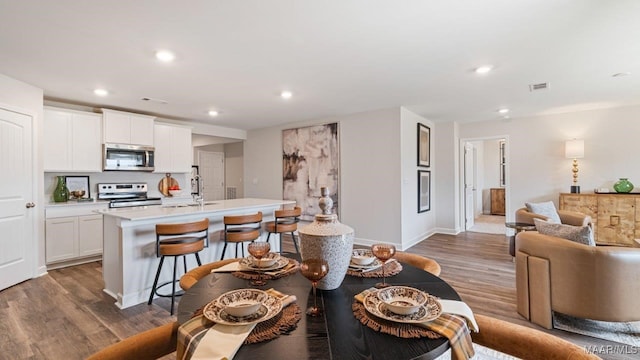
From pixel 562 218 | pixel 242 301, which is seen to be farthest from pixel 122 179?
pixel 562 218

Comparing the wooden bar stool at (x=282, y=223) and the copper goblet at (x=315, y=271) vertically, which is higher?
the copper goblet at (x=315, y=271)

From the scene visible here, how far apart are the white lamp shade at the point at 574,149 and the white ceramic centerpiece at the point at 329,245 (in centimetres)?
587

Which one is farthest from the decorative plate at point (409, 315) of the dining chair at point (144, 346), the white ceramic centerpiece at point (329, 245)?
the dining chair at point (144, 346)

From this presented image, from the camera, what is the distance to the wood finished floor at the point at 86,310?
222 centimetres

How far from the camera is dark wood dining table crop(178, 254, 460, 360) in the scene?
0.83m

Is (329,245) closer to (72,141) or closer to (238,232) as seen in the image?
(238,232)

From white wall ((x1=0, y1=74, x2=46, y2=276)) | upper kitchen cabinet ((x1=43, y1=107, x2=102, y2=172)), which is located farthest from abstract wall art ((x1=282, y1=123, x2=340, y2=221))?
white wall ((x1=0, y1=74, x2=46, y2=276))

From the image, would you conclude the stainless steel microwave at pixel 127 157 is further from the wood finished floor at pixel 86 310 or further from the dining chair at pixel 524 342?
the dining chair at pixel 524 342

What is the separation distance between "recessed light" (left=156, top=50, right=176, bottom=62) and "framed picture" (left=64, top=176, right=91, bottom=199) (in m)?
3.04

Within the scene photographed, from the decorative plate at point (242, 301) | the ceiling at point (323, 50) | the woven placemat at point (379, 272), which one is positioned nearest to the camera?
the decorative plate at point (242, 301)

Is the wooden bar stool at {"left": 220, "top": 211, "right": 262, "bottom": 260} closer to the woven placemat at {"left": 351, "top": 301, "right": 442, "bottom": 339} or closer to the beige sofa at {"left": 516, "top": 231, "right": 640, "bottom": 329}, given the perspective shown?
the woven placemat at {"left": 351, "top": 301, "right": 442, "bottom": 339}

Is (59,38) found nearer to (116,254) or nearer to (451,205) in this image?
(116,254)


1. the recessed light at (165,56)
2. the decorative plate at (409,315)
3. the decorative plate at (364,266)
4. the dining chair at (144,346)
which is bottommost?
the dining chair at (144,346)

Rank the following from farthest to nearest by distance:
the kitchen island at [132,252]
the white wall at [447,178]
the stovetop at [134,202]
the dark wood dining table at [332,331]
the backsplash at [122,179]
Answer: the white wall at [447,178]
the stovetop at [134,202]
the backsplash at [122,179]
the kitchen island at [132,252]
the dark wood dining table at [332,331]
